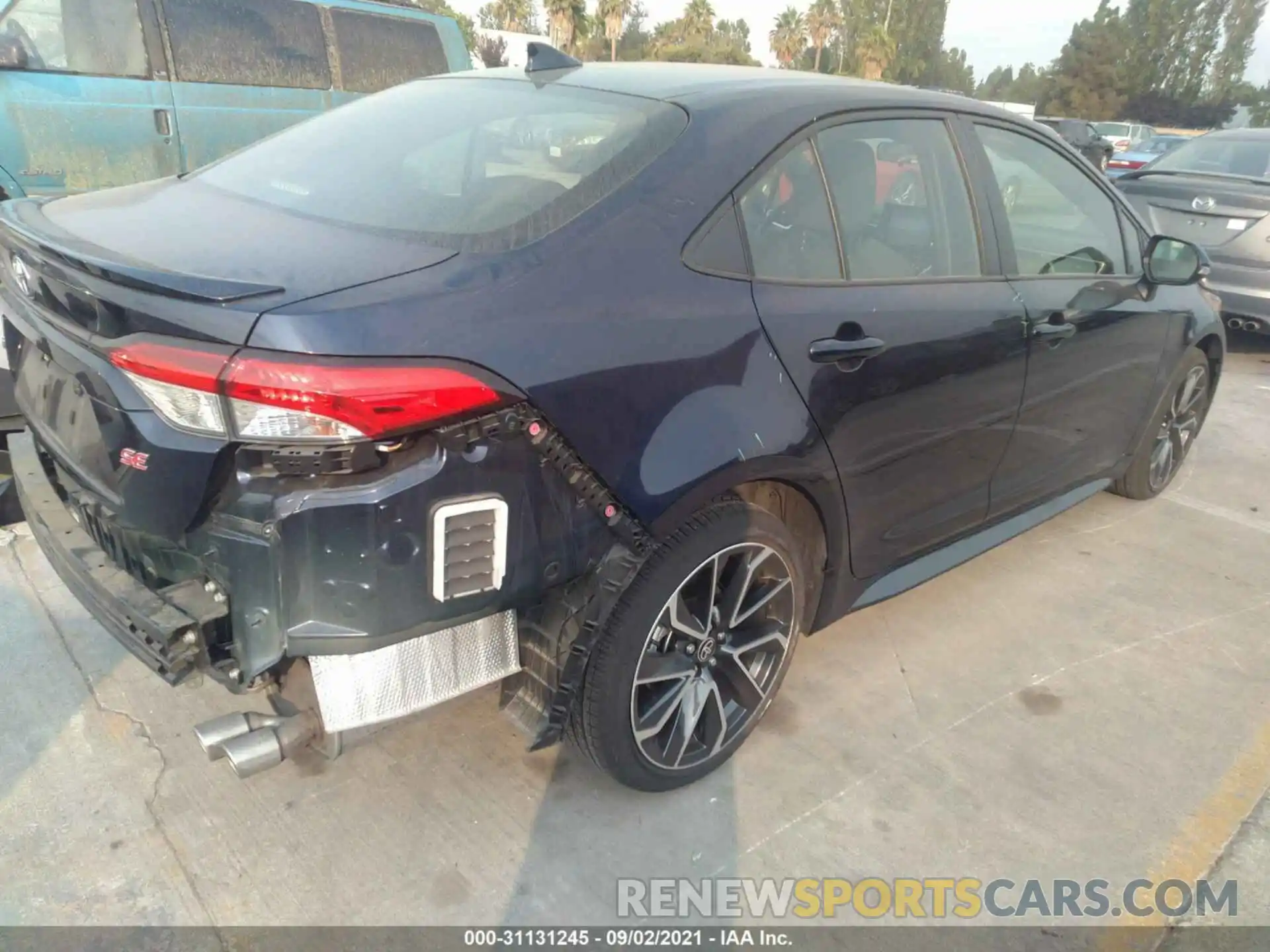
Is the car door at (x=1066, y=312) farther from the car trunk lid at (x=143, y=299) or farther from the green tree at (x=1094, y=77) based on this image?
the green tree at (x=1094, y=77)

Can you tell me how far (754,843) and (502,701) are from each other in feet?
2.43

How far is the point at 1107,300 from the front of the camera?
11.1ft

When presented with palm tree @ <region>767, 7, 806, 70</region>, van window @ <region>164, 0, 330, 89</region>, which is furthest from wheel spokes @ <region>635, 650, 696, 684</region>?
palm tree @ <region>767, 7, 806, 70</region>

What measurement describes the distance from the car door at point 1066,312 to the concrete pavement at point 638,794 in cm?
68

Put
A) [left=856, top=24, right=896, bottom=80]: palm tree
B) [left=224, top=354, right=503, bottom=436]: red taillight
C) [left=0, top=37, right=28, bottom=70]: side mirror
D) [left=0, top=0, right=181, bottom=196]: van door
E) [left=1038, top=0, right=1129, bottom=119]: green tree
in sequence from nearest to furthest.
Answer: [left=224, top=354, right=503, bottom=436]: red taillight, [left=0, top=37, right=28, bottom=70]: side mirror, [left=0, top=0, right=181, bottom=196]: van door, [left=856, top=24, right=896, bottom=80]: palm tree, [left=1038, top=0, right=1129, bottom=119]: green tree

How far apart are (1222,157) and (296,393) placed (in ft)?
27.7

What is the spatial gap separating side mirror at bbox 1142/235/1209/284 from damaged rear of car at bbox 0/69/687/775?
7.51 ft

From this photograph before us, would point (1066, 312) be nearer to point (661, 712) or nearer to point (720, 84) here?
→ point (720, 84)

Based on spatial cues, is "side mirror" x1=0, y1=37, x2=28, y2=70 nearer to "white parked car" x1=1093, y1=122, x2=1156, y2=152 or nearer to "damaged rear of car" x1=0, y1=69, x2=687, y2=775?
"damaged rear of car" x1=0, y1=69, x2=687, y2=775

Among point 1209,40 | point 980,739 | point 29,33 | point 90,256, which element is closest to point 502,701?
point 90,256

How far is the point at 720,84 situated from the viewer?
247 cm

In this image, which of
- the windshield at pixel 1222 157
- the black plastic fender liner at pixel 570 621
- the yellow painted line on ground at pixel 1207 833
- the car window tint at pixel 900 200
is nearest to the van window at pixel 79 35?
the car window tint at pixel 900 200

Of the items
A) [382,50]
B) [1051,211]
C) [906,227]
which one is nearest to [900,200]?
[906,227]

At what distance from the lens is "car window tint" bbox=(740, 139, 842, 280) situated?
2285mm
